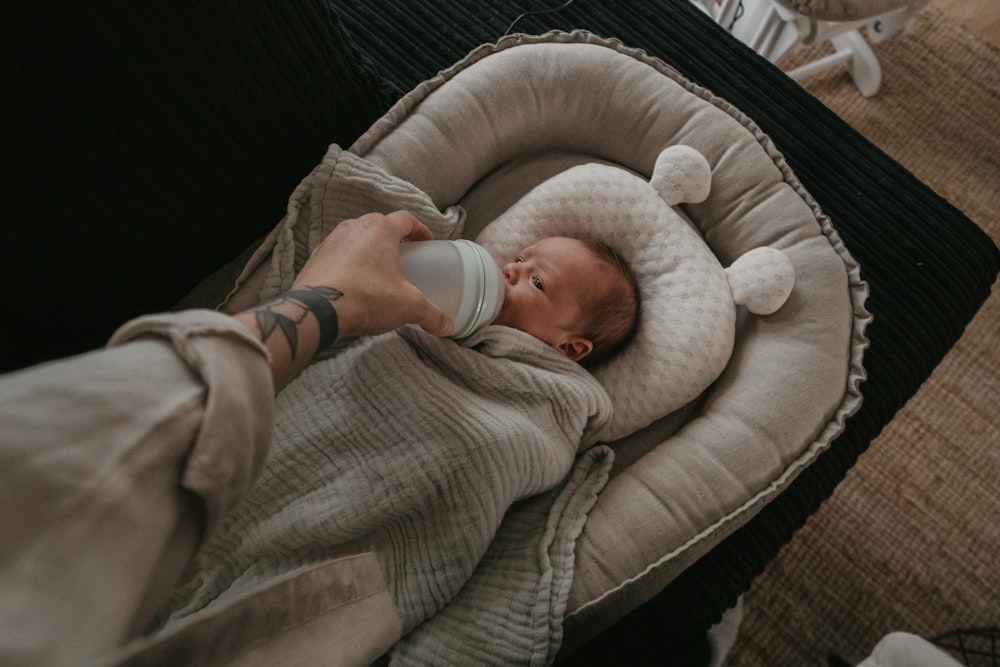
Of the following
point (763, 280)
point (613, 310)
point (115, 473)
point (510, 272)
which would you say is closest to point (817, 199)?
point (763, 280)

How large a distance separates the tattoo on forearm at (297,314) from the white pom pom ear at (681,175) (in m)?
0.59

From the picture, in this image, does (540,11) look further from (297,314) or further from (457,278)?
(297,314)

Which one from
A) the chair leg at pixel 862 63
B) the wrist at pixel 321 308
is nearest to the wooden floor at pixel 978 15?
the chair leg at pixel 862 63

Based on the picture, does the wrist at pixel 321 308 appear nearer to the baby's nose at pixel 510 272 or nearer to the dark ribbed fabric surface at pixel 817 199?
the baby's nose at pixel 510 272

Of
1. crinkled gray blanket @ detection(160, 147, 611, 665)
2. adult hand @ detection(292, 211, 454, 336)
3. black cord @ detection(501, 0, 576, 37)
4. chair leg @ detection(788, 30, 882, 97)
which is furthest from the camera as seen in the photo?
chair leg @ detection(788, 30, 882, 97)

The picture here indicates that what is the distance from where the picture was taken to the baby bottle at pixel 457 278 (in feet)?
2.58

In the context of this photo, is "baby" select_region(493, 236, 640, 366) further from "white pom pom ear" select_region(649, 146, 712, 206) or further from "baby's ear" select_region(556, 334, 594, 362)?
"white pom pom ear" select_region(649, 146, 712, 206)

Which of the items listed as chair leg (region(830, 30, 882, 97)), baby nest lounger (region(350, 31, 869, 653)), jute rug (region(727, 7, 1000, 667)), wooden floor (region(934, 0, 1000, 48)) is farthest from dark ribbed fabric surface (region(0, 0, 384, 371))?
wooden floor (region(934, 0, 1000, 48))

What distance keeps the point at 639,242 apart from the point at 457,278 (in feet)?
1.09

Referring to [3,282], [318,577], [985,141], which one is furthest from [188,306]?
[985,141]

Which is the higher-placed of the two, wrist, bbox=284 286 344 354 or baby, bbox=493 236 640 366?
wrist, bbox=284 286 344 354

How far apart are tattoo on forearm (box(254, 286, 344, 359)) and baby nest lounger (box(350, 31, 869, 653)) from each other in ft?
1.36

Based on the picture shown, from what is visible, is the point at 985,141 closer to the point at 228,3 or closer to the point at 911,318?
the point at 911,318

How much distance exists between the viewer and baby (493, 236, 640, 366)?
0.93m
